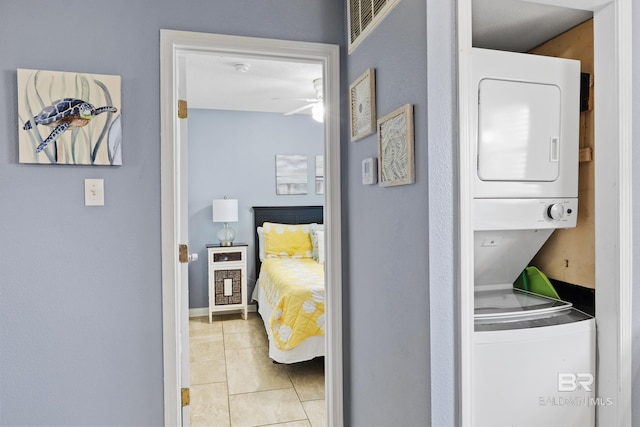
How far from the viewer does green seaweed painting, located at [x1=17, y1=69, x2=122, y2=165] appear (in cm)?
168

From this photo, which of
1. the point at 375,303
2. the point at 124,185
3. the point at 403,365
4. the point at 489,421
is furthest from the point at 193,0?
the point at 489,421

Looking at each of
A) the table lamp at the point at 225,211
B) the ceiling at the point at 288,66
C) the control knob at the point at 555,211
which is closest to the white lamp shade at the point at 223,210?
the table lamp at the point at 225,211

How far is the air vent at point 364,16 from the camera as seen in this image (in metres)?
1.59

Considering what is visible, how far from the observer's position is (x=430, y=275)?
1280 millimetres

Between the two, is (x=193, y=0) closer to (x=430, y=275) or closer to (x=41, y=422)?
(x=430, y=275)

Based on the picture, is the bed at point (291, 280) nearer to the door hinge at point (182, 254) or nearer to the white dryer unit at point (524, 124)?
the door hinge at point (182, 254)

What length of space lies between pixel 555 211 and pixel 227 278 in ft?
12.3

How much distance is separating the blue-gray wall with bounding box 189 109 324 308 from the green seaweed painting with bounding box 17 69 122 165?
303 cm

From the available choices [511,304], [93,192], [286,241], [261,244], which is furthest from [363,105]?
[261,244]

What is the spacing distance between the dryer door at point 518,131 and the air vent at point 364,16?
501 mm

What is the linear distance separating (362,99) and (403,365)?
1146mm

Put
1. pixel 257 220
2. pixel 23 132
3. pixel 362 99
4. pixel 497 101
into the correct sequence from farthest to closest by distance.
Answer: pixel 257 220
pixel 362 99
pixel 23 132
pixel 497 101

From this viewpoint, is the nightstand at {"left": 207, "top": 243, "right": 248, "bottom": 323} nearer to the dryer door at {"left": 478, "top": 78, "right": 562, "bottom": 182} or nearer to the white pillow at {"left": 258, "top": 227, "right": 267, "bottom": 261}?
the white pillow at {"left": 258, "top": 227, "right": 267, "bottom": 261}

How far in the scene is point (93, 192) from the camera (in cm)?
176
